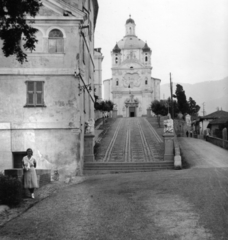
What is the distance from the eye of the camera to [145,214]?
1003 centimetres

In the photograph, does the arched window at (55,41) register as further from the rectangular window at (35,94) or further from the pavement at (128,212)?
the pavement at (128,212)

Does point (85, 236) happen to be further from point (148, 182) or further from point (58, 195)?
point (148, 182)

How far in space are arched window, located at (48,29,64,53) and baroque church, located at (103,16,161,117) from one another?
224 feet

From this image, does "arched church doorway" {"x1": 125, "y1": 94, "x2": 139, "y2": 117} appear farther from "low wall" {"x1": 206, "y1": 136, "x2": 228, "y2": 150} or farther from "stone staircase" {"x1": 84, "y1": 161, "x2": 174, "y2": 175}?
"stone staircase" {"x1": 84, "y1": 161, "x2": 174, "y2": 175}

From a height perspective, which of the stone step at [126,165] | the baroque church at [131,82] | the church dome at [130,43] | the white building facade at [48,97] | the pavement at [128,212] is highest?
the church dome at [130,43]

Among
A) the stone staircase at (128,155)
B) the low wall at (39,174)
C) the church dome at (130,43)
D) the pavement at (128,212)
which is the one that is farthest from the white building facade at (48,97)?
the church dome at (130,43)

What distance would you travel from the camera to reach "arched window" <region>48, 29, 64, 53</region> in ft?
68.3

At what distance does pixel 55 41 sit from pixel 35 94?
290 cm

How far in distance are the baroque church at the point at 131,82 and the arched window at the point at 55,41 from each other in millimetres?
68210

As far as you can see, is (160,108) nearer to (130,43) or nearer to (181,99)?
(181,99)

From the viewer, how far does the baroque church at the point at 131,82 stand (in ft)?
303

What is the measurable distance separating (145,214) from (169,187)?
155 inches

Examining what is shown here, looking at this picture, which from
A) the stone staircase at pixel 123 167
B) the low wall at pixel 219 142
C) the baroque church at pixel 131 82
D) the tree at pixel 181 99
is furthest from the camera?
the baroque church at pixel 131 82

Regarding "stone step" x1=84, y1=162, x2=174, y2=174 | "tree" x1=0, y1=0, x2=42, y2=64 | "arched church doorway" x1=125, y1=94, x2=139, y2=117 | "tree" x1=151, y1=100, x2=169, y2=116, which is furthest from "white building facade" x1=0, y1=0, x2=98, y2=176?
"arched church doorway" x1=125, y1=94, x2=139, y2=117
